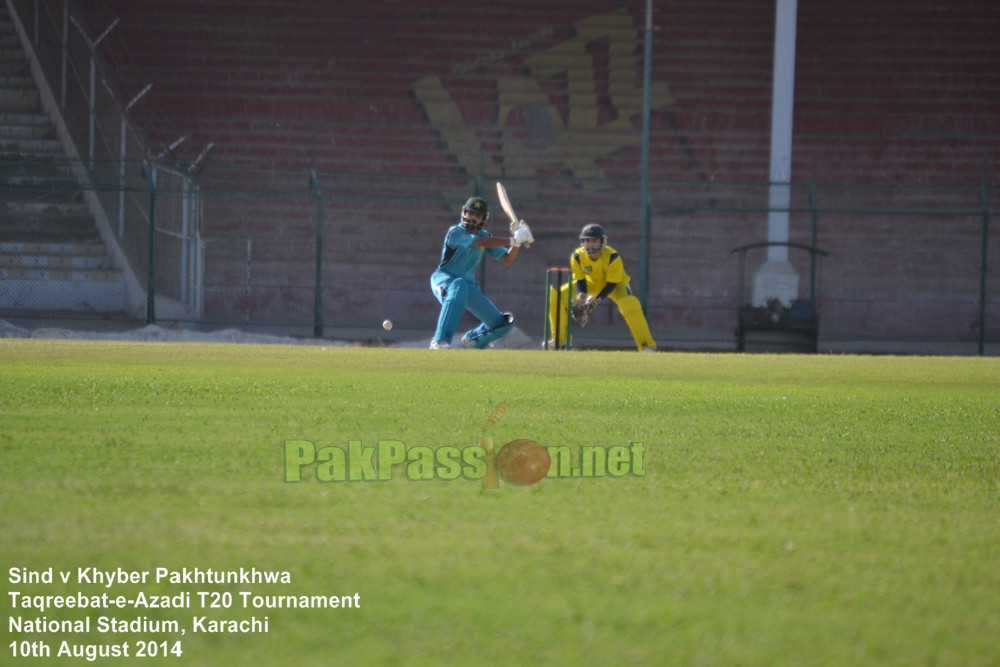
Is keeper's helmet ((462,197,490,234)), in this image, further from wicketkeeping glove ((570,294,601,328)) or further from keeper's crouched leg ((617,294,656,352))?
keeper's crouched leg ((617,294,656,352))

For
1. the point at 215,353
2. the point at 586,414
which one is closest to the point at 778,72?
the point at 215,353

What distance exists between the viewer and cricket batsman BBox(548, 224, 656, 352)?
16344 mm

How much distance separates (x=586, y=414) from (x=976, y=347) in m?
16.9

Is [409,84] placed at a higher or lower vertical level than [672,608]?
higher

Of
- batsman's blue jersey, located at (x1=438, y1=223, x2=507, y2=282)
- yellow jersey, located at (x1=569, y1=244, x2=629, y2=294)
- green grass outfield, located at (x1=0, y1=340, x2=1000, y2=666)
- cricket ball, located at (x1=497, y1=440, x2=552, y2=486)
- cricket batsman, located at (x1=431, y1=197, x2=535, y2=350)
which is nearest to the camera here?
green grass outfield, located at (x1=0, y1=340, x2=1000, y2=666)

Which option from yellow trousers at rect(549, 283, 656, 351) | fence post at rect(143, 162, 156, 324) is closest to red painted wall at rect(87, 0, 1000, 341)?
fence post at rect(143, 162, 156, 324)

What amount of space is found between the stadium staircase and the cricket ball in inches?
627

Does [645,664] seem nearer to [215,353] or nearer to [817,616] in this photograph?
[817,616]

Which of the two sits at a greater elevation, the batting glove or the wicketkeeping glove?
the batting glove

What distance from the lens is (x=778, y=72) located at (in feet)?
78.2

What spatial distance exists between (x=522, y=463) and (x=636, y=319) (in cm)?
1204

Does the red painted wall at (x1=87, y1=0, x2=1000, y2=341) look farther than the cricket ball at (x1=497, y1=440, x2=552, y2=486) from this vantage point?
Yes

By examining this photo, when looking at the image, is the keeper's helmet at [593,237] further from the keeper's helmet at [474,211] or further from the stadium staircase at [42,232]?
the stadium staircase at [42,232]

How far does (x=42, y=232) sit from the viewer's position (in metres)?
21.6
